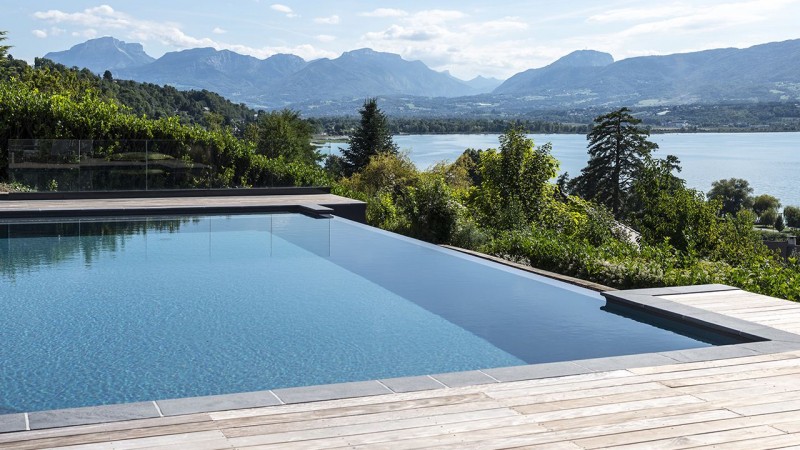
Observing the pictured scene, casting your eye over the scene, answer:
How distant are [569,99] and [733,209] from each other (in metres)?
116

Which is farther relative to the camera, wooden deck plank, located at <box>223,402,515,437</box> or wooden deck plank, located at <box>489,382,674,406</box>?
wooden deck plank, located at <box>489,382,674,406</box>

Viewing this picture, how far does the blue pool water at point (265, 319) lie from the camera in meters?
4.53

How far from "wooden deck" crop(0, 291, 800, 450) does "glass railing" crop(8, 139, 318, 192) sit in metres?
10.7

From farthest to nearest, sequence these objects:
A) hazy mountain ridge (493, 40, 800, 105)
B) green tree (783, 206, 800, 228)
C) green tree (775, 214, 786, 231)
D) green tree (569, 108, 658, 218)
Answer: hazy mountain ridge (493, 40, 800, 105), green tree (775, 214, 786, 231), green tree (783, 206, 800, 228), green tree (569, 108, 658, 218)

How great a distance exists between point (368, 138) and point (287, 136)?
19.1 feet

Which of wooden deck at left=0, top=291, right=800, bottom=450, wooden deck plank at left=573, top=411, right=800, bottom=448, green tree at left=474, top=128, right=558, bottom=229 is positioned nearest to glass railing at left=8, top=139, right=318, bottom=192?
green tree at left=474, top=128, right=558, bottom=229

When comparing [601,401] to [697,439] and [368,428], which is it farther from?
[368,428]

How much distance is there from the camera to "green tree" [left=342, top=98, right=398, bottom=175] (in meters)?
45.4

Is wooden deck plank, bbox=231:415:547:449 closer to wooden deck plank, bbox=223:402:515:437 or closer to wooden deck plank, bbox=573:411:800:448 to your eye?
wooden deck plank, bbox=223:402:515:437

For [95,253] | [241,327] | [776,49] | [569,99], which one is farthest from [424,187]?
[776,49]

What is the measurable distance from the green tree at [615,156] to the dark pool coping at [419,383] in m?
46.4

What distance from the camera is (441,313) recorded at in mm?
6074

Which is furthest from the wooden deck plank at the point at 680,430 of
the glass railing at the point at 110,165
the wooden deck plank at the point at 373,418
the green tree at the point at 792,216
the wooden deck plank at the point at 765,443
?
the green tree at the point at 792,216

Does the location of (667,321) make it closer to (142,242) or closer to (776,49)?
(142,242)
